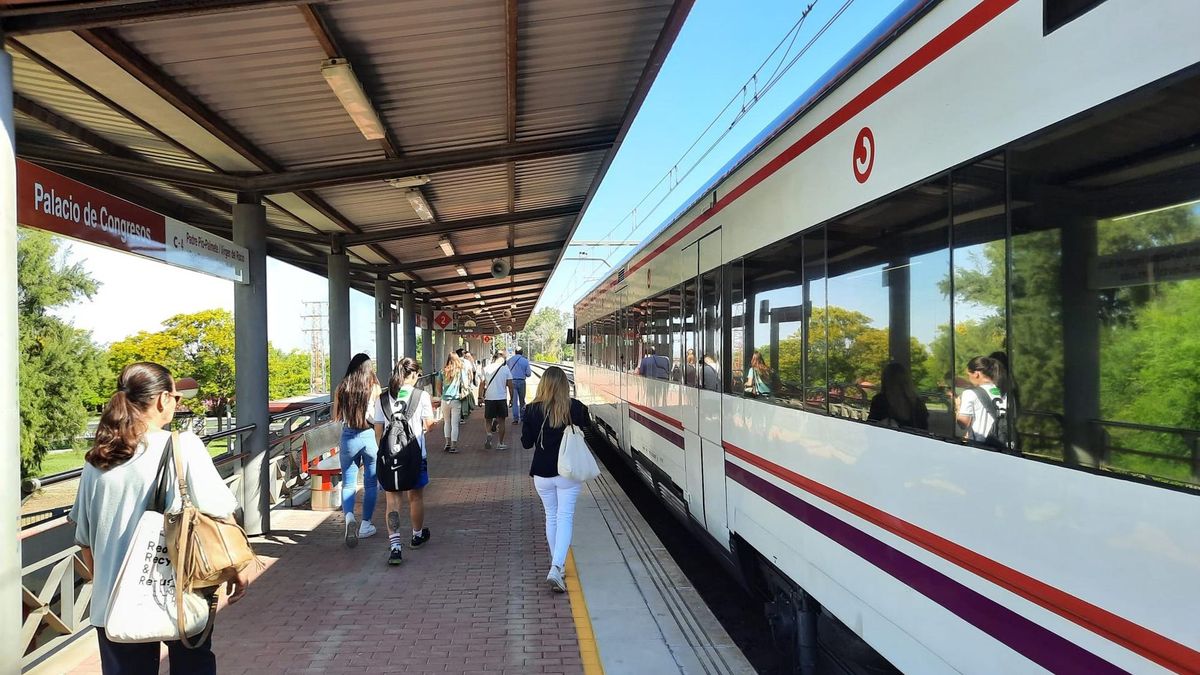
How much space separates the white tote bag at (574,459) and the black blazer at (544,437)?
0.06m

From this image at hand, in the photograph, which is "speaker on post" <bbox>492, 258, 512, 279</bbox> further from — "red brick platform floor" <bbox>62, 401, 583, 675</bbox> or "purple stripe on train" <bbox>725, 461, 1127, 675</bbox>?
"purple stripe on train" <bbox>725, 461, 1127, 675</bbox>

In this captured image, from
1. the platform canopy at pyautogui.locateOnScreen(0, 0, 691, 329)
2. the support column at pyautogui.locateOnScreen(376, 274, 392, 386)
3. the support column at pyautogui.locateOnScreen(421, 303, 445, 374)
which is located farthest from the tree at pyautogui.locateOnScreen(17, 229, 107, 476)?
the platform canopy at pyautogui.locateOnScreen(0, 0, 691, 329)

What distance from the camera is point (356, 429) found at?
22.7 ft

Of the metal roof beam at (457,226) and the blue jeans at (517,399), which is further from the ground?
the metal roof beam at (457,226)

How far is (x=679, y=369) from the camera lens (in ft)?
23.9

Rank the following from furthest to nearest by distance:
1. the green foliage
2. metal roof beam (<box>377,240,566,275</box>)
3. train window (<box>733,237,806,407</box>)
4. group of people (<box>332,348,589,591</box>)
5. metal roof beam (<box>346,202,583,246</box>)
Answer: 1. the green foliage
2. metal roof beam (<box>377,240,566,275</box>)
3. metal roof beam (<box>346,202,583,246</box>)
4. group of people (<box>332,348,589,591</box>)
5. train window (<box>733,237,806,407</box>)

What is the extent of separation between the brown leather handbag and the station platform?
1.80 m

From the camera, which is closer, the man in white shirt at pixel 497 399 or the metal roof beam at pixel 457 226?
the metal roof beam at pixel 457 226

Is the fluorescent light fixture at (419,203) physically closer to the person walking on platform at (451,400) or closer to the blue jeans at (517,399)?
the person walking on platform at (451,400)

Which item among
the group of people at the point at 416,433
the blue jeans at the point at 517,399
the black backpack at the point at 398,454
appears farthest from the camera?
the blue jeans at the point at 517,399

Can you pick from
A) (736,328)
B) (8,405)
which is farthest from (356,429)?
(736,328)

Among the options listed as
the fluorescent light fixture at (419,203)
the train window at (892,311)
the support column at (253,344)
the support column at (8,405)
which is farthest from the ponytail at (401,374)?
the train window at (892,311)

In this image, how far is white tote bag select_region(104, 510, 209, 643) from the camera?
279 cm

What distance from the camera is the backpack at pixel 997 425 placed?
8.22 ft
